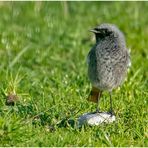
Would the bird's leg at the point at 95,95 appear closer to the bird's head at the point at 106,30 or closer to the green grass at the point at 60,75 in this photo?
the green grass at the point at 60,75

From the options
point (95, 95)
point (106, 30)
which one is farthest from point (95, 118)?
point (106, 30)

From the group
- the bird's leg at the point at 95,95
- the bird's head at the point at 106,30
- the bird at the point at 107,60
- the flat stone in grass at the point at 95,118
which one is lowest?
the flat stone in grass at the point at 95,118

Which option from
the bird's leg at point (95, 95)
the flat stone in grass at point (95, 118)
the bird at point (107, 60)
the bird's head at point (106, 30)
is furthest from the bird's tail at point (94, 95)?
the bird's head at point (106, 30)

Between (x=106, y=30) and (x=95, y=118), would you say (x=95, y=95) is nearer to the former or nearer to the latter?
(x=95, y=118)

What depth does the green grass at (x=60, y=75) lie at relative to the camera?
23.1 ft

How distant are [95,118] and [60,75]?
229 cm

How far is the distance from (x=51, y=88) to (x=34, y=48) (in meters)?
1.91

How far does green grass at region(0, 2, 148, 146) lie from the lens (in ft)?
23.1

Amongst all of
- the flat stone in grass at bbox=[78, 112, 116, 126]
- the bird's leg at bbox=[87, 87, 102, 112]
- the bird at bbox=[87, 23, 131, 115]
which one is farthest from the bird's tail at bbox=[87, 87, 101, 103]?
the flat stone in grass at bbox=[78, 112, 116, 126]

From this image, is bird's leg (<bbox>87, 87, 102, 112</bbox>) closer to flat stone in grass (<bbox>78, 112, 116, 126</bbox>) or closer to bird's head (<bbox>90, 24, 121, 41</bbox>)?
flat stone in grass (<bbox>78, 112, 116, 126</bbox>)

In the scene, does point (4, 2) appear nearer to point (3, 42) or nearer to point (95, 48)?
Result: point (3, 42)

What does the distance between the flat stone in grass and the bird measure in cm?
16

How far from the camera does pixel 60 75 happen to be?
958 centimetres

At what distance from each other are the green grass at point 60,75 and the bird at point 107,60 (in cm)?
44
